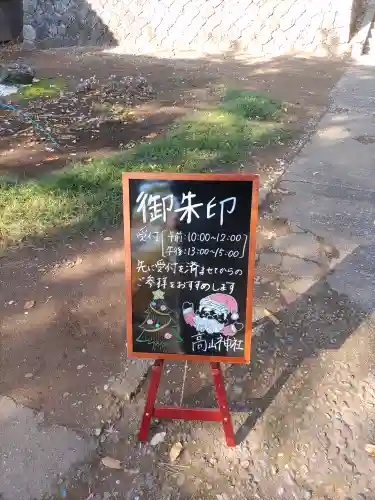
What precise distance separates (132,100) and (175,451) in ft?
21.2

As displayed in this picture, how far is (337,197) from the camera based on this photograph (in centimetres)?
530

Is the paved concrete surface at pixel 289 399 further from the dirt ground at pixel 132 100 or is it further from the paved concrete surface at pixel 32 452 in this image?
the dirt ground at pixel 132 100

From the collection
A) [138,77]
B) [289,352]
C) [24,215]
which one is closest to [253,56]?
[138,77]

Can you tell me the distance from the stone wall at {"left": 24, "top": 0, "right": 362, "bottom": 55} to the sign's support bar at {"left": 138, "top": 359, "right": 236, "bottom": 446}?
1091 centimetres

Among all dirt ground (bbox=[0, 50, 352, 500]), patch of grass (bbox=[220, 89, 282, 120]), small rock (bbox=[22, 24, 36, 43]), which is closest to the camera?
dirt ground (bbox=[0, 50, 352, 500])

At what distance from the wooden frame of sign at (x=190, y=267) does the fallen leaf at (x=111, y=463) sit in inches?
9.1

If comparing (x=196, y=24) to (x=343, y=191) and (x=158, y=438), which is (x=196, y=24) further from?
(x=158, y=438)

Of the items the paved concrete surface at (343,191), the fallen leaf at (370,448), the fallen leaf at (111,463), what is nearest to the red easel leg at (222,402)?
the fallen leaf at (111,463)

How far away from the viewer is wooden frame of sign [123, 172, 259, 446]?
7.80ft

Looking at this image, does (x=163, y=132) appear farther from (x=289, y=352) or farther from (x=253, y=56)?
(x=253, y=56)

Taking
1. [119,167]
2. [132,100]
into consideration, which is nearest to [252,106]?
[132,100]

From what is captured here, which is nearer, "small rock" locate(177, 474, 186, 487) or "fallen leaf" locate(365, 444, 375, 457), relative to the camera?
"small rock" locate(177, 474, 186, 487)

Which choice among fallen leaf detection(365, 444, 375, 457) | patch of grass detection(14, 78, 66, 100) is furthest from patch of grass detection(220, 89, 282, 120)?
fallen leaf detection(365, 444, 375, 457)

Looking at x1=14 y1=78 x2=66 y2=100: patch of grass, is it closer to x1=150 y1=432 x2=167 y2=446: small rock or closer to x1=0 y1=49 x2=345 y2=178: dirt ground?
x1=0 y1=49 x2=345 y2=178: dirt ground
